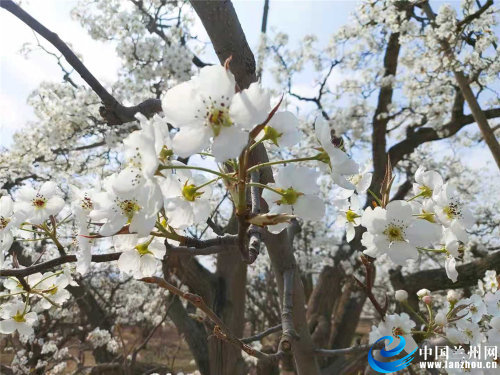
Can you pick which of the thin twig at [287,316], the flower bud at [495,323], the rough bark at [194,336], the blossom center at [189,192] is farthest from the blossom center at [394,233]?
the rough bark at [194,336]

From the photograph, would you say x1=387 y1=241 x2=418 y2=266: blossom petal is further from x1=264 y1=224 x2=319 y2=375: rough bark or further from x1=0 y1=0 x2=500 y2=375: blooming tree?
x1=264 y1=224 x2=319 y2=375: rough bark

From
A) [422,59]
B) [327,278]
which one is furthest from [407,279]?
[422,59]

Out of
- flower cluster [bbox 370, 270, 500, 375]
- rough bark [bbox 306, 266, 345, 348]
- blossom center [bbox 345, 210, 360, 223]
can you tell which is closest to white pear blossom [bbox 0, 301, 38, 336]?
blossom center [bbox 345, 210, 360, 223]

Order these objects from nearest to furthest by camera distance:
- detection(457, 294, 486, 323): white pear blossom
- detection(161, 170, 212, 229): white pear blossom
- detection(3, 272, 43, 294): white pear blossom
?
1. detection(161, 170, 212, 229): white pear blossom
2. detection(3, 272, 43, 294): white pear blossom
3. detection(457, 294, 486, 323): white pear blossom

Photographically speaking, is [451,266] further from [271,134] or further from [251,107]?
[251,107]

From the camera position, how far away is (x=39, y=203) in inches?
38.9

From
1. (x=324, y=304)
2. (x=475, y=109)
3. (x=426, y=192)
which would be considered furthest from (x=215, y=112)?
(x=324, y=304)

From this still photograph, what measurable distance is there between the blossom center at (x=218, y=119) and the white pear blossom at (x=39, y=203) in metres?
0.55

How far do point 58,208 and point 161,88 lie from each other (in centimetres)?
360

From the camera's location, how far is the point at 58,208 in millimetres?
982

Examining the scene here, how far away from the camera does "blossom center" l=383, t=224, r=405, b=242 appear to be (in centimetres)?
86

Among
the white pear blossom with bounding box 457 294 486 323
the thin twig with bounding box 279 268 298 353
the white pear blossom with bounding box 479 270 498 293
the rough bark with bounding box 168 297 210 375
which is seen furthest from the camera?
the rough bark with bounding box 168 297 210 375

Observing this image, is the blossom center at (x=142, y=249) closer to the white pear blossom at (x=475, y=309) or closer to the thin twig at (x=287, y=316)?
the thin twig at (x=287, y=316)

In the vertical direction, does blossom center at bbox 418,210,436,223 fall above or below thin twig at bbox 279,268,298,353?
above
